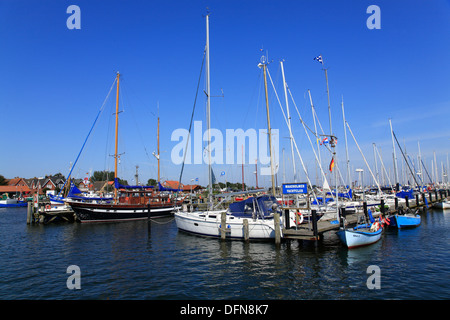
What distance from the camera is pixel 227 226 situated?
906 inches

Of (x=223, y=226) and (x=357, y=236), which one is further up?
(x=223, y=226)

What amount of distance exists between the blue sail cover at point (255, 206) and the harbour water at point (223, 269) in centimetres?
292

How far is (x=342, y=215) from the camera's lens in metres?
20.9

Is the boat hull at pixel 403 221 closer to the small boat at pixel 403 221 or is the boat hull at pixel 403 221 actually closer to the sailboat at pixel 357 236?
the small boat at pixel 403 221

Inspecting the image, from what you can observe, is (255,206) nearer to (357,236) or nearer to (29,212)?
(357,236)

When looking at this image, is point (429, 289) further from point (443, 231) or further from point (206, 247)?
point (443, 231)

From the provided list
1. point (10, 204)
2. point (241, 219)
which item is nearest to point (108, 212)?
point (241, 219)

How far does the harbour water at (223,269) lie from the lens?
12406mm

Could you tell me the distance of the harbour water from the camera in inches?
488

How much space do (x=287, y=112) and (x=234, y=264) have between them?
20.7 m

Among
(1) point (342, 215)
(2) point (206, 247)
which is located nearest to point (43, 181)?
(2) point (206, 247)

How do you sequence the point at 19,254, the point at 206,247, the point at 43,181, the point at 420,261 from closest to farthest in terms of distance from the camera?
the point at 420,261 < the point at 19,254 < the point at 206,247 < the point at 43,181

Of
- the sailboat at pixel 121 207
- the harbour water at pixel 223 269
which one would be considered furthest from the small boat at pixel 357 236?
the sailboat at pixel 121 207

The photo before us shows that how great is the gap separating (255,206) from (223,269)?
8.51 meters
